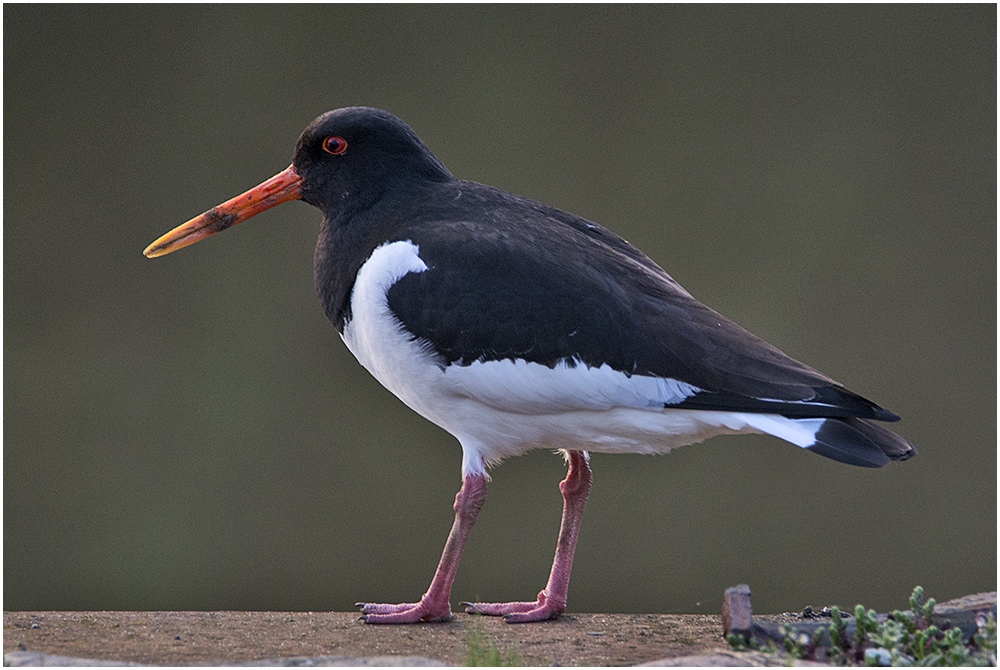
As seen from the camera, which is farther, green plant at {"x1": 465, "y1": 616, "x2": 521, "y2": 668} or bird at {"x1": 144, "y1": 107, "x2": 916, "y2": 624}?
bird at {"x1": 144, "y1": 107, "x2": 916, "y2": 624}

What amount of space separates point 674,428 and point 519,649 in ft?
1.74

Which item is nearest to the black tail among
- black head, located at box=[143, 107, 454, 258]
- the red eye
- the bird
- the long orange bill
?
the bird

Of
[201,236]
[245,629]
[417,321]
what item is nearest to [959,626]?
[417,321]

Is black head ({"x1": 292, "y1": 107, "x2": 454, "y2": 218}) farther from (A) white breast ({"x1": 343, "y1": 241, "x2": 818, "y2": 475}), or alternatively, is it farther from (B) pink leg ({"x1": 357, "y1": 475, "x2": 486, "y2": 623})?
(B) pink leg ({"x1": 357, "y1": 475, "x2": 486, "y2": 623})

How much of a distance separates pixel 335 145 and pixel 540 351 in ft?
2.54

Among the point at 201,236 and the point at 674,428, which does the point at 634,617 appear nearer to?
the point at 674,428

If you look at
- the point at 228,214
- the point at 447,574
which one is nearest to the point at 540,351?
the point at 447,574

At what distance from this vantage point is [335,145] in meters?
2.46

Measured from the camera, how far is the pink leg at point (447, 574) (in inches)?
87.6

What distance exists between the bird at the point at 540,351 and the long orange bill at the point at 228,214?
29 cm

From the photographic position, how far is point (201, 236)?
2615 millimetres

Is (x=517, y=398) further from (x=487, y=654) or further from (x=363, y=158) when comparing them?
(x=363, y=158)

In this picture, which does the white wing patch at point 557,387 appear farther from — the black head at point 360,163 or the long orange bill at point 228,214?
the long orange bill at point 228,214

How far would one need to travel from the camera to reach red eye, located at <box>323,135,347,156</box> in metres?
2.46
